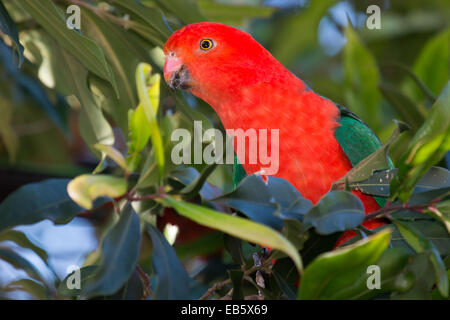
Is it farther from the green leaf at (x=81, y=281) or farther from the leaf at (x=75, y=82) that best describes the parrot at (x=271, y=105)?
the green leaf at (x=81, y=281)

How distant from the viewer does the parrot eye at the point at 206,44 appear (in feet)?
4.74

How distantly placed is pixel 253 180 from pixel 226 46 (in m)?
0.63

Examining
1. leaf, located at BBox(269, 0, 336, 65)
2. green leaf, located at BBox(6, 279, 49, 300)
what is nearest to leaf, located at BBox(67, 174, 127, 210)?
green leaf, located at BBox(6, 279, 49, 300)

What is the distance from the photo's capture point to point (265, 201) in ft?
3.00

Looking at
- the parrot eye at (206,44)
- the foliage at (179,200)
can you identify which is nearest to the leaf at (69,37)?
the foliage at (179,200)

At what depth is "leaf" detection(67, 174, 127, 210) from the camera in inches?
32.0

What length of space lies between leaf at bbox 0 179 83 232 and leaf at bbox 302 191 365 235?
56 cm

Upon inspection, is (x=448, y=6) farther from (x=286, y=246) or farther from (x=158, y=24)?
(x=286, y=246)

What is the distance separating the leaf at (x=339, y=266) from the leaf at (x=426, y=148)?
0.45 ft

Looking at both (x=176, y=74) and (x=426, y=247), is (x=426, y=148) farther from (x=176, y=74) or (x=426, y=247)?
(x=176, y=74)

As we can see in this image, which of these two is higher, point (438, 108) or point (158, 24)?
point (158, 24)

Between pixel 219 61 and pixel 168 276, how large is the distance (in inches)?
29.4

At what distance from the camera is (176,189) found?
1025mm

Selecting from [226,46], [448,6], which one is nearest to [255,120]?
[226,46]
